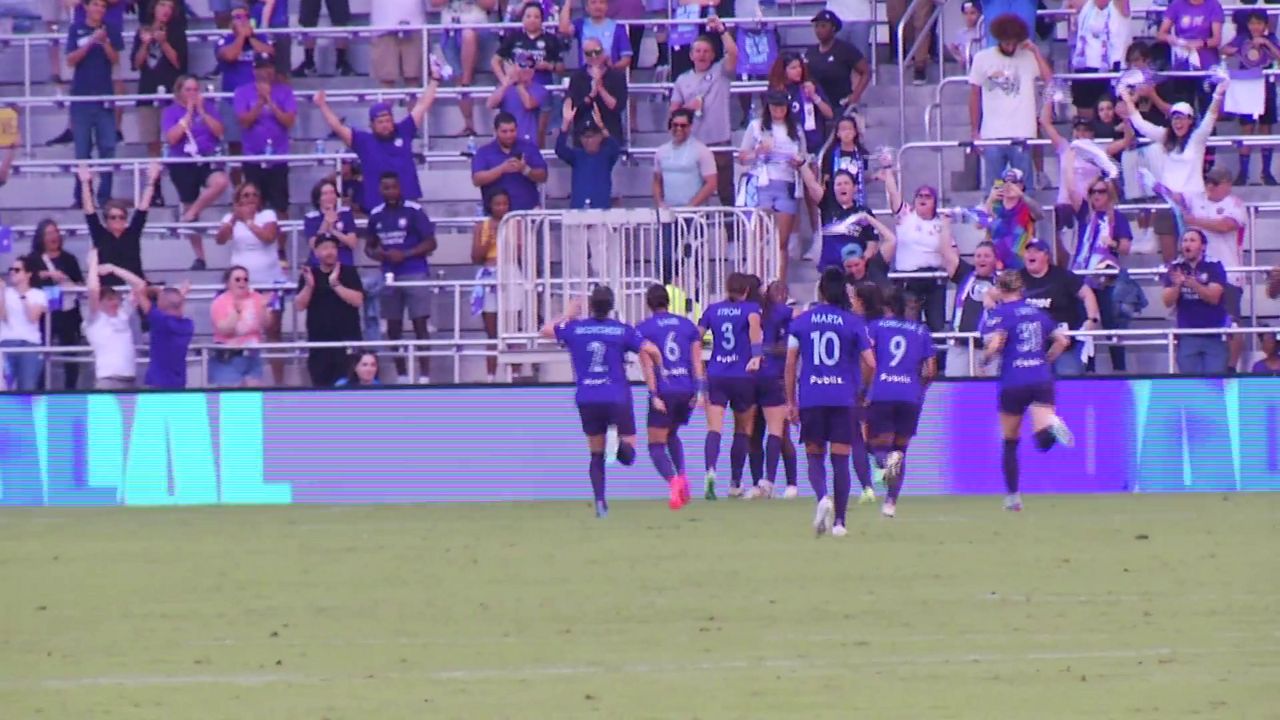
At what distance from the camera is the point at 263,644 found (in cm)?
1209

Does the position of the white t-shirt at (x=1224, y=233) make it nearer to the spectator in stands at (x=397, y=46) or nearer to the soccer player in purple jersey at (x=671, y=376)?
the soccer player in purple jersey at (x=671, y=376)

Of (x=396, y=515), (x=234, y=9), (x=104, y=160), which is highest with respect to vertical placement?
(x=234, y=9)

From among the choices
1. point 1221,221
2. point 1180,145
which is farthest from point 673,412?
point 1180,145

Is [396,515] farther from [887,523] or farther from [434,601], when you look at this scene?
[434,601]

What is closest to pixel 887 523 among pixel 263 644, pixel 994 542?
pixel 994 542

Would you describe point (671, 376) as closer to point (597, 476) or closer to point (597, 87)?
point (597, 476)

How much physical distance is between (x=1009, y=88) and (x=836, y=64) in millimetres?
1796

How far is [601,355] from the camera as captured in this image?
66.5 feet

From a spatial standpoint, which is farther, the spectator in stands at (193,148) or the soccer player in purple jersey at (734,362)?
the spectator in stands at (193,148)

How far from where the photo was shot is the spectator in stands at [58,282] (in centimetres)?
2492

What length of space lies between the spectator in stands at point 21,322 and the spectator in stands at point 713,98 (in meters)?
6.69

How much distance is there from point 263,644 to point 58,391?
12343 mm

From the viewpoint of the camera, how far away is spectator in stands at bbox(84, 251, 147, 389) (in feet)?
80.1

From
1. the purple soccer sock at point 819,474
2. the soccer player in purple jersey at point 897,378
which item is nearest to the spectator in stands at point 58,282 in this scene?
the soccer player in purple jersey at point 897,378
